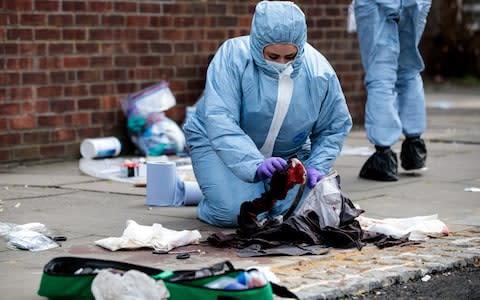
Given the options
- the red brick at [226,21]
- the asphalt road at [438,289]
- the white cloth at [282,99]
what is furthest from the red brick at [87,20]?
the asphalt road at [438,289]

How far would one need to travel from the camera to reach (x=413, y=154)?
887 cm

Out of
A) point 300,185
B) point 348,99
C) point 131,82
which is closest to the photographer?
point 300,185

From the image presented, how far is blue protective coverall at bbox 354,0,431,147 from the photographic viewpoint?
8695 mm

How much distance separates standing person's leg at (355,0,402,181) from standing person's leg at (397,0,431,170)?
15 cm

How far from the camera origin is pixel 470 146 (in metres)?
10.9

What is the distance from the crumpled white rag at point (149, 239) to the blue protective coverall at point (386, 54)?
9.80 feet

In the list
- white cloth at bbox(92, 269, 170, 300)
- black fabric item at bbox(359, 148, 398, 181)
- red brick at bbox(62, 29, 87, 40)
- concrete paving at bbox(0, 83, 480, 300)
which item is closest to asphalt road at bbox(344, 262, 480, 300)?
concrete paving at bbox(0, 83, 480, 300)

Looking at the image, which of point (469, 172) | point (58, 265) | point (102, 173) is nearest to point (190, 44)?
point (102, 173)

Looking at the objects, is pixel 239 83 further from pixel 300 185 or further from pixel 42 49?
pixel 42 49

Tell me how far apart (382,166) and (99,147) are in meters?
2.67

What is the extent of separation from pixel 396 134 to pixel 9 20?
3294mm

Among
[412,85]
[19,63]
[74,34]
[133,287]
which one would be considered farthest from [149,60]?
[133,287]

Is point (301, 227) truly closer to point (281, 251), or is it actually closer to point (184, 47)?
point (281, 251)

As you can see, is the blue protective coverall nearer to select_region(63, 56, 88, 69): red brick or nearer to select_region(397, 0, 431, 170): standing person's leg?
A: select_region(397, 0, 431, 170): standing person's leg
